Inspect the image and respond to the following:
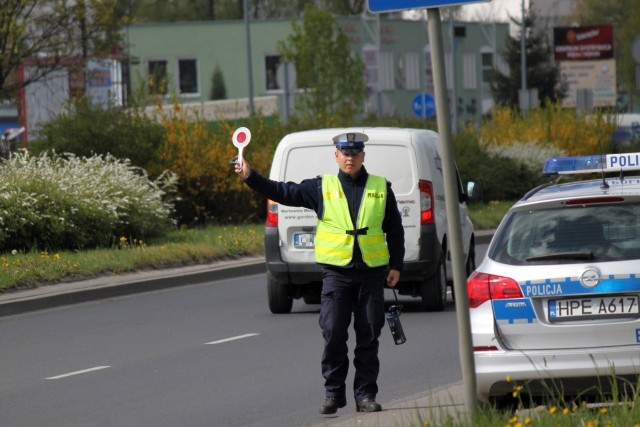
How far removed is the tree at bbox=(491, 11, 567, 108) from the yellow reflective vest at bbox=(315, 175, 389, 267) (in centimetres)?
6486

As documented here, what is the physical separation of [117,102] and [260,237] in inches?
204

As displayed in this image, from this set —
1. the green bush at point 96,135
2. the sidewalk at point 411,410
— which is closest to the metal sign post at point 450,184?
the sidewalk at point 411,410

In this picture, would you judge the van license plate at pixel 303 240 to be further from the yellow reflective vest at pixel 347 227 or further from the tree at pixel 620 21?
the tree at pixel 620 21

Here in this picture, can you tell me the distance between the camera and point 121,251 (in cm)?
2048

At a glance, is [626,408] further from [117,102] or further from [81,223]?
[117,102]

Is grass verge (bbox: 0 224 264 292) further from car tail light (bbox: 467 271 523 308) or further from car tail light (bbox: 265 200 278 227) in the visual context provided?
car tail light (bbox: 467 271 523 308)

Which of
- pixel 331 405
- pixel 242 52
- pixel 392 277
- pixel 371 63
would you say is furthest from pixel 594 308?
pixel 371 63

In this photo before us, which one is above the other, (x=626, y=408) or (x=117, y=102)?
(x=117, y=102)

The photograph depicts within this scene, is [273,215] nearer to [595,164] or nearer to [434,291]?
[434,291]

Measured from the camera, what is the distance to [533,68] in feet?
242

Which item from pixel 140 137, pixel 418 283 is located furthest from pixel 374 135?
pixel 140 137

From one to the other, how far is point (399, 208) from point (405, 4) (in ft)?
26.4

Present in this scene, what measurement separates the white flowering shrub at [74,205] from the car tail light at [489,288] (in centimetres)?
1258

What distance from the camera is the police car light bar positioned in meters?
9.26
